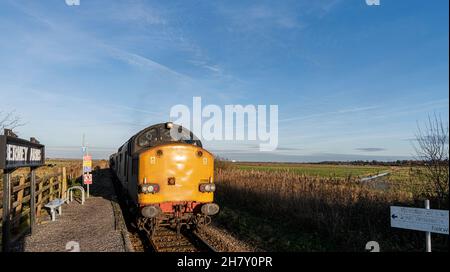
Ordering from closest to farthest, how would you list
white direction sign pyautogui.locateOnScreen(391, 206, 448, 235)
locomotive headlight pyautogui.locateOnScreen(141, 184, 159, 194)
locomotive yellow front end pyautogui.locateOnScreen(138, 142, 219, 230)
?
white direction sign pyautogui.locateOnScreen(391, 206, 448, 235), locomotive headlight pyautogui.locateOnScreen(141, 184, 159, 194), locomotive yellow front end pyautogui.locateOnScreen(138, 142, 219, 230)

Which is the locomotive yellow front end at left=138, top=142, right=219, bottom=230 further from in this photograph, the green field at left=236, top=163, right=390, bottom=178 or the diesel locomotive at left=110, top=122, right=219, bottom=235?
the green field at left=236, top=163, right=390, bottom=178

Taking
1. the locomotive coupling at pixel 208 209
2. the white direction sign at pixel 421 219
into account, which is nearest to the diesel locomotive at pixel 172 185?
the locomotive coupling at pixel 208 209

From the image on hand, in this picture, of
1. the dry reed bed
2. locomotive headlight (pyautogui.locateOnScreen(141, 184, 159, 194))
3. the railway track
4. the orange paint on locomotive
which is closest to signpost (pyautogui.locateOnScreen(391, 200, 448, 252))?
the dry reed bed

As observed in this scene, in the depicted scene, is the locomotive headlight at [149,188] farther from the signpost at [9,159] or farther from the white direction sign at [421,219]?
the white direction sign at [421,219]

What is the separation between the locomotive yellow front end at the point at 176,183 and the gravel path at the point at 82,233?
45.4 inches

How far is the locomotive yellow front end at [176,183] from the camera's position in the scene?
8.97m

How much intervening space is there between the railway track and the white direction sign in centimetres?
374

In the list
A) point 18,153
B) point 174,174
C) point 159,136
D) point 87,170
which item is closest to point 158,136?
point 159,136

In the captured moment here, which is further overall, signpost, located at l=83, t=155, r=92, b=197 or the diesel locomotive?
signpost, located at l=83, t=155, r=92, b=197

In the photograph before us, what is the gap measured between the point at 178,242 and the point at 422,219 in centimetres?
556

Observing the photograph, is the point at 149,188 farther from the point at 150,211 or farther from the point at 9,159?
the point at 9,159

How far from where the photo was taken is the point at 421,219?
6.27 meters

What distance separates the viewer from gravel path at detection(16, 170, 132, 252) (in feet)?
28.3
